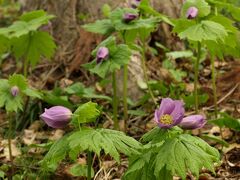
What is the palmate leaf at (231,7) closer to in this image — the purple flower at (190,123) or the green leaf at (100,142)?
the purple flower at (190,123)

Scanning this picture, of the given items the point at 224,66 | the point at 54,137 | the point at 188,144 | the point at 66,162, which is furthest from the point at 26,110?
the point at 188,144

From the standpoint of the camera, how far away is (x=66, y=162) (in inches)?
103

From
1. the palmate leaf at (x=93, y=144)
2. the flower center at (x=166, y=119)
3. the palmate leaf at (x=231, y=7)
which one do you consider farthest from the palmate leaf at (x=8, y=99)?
the palmate leaf at (x=231, y=7)

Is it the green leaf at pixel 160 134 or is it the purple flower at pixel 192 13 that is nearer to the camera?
the green leaf at pixel 160 134

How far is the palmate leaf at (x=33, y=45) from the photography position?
3.32 metres

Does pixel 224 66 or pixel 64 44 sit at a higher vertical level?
pixel 64 44

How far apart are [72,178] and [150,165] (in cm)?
87

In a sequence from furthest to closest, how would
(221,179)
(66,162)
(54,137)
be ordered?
(54,137) → (66,162) → (221,179)

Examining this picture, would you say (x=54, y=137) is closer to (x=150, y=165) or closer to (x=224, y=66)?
(x=150, y=165)

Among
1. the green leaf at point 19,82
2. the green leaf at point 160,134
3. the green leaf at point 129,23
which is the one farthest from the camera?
the green leaf at point 129,23

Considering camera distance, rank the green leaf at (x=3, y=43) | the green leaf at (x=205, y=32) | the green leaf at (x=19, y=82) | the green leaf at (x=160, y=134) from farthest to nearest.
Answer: the green leaf at (x=3, y=43), the green leaf at (x=19, y=82), the green leaf at (x=205, y=32), the green leaf at (x=160, y=134)

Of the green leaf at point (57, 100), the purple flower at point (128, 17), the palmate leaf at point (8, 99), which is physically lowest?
the green leaf at point (57, 100)

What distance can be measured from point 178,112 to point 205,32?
0.78 m

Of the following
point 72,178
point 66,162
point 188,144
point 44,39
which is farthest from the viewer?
point 44,39
